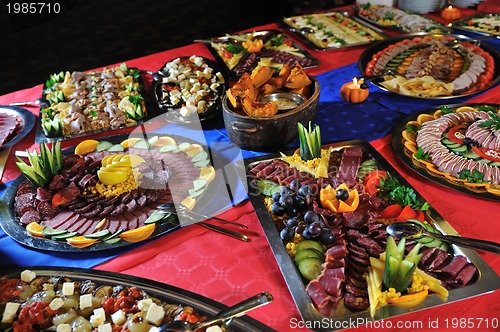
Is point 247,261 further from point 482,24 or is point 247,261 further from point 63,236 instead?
point 482,24

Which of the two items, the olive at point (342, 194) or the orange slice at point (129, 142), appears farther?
the orange slice at point (129, 142)

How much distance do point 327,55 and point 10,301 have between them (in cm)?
253

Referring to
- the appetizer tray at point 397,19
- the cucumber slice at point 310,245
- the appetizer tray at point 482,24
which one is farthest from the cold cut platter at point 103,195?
the appetizer tray at point 482,24

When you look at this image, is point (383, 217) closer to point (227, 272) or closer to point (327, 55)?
point (227, 272)

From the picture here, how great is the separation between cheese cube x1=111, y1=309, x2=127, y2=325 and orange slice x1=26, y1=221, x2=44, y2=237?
0.56m

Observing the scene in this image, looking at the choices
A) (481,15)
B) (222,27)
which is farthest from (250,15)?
(481,15)

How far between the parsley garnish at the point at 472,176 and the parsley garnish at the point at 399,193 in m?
0.29

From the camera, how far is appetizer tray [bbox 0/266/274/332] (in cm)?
134

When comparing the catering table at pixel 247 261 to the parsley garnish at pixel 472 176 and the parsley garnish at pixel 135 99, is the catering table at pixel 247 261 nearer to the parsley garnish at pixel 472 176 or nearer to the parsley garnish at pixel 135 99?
the parsley garnish at pixel 472 176

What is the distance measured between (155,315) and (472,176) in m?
1.38

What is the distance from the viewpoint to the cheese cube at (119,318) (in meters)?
1.35

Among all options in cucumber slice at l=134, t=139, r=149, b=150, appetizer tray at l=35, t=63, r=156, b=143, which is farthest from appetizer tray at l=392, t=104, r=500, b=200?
appetizer tray at l=35, t=63, r=156, b=143

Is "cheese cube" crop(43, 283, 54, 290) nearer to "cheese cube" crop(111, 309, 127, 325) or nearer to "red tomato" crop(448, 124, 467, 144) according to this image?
"cheese cube" crop(111, 309, 127, 325)

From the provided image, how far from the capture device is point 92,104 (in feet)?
8.61
